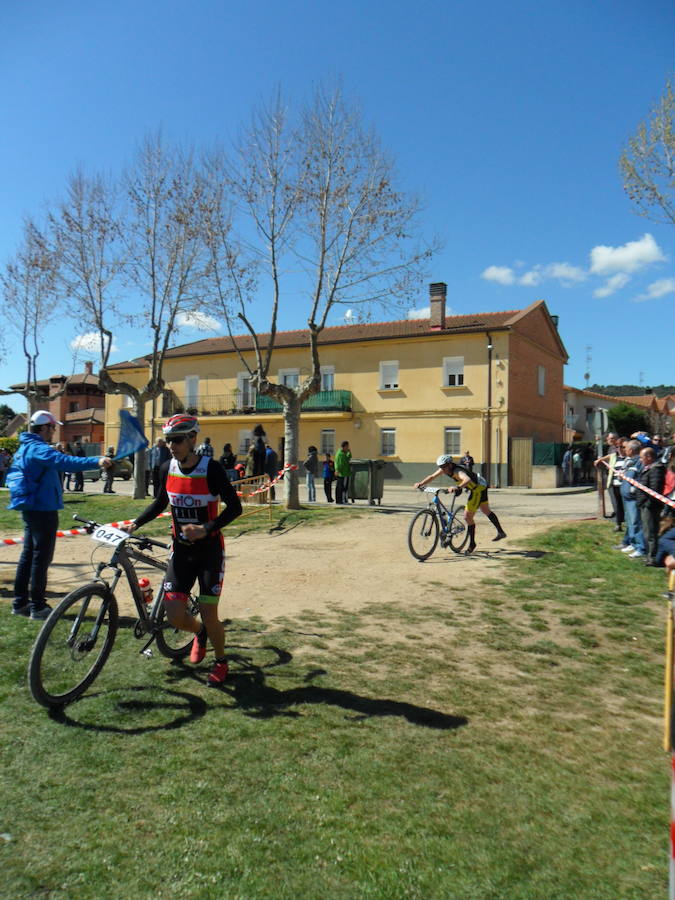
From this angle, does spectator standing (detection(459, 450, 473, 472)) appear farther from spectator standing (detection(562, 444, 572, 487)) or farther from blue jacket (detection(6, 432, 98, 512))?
spectator standing (detection(562, 444, 572, 487))

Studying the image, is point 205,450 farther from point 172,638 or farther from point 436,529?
point 436,529

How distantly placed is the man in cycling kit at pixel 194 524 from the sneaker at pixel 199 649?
286 mm

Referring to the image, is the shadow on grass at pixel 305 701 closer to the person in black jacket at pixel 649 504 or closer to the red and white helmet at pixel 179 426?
the red and white helmet at pixel 179 426

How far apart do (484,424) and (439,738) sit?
29.6 metres

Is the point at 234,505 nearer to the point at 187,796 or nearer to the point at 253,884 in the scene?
Answer: the point at 187,796

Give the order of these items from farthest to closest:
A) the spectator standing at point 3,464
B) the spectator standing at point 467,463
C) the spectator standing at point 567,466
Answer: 1. the spectator standing at point 567,466
2. the spectator standing at point 3,464
3. the spectator standing at point 467,463

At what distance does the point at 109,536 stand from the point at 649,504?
24.1 feet

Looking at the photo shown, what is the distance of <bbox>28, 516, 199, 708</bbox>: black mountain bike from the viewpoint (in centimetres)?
411

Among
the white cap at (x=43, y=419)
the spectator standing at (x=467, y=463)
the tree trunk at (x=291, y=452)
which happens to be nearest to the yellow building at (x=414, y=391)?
the tree trunk at (x=291, y=452)

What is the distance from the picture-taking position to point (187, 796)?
3.22 meters

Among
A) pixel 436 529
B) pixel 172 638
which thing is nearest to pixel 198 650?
pixel 172 638

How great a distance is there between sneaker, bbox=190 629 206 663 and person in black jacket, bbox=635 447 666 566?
6.20m

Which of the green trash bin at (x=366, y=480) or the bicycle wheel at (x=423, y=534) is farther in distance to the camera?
the green trash bin at (x=366, y=480)

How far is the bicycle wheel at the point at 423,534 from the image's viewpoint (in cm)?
1010
